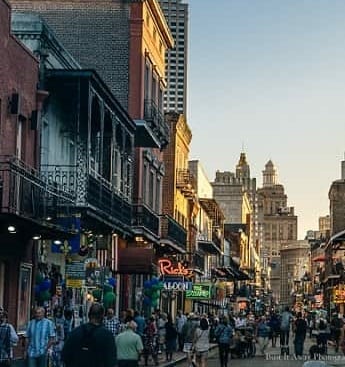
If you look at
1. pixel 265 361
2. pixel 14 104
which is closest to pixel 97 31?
pixel 265 361

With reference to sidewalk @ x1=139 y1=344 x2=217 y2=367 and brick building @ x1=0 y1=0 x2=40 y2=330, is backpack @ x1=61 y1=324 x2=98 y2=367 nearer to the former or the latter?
brick building @ x1=0 y1=0 x2=40 y2=330

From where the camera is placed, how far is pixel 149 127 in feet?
144

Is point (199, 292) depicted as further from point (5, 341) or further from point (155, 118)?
point (5, 341)

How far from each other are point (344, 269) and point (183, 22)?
111837 millimetres

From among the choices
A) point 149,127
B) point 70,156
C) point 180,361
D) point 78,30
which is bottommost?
point 180,361

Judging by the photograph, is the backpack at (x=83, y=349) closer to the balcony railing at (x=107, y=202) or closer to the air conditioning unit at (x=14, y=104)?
the air conditioning unit at (x=14, y=104)

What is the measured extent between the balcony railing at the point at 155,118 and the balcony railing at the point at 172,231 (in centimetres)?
429

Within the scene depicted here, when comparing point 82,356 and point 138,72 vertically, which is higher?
point 138,72

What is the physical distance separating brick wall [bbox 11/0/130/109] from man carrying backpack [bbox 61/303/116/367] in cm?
3237

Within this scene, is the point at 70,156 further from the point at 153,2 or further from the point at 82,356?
the point at 82,356

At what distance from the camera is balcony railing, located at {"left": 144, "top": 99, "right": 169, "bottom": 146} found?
4519cm

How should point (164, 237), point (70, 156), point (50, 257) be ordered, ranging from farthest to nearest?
1. point (164, 237)
2. point (70, 156)
3. point (50, 257)

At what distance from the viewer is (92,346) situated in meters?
12.7

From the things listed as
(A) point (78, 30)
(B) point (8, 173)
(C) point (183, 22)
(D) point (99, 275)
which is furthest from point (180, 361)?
(C) point (183, 22)
